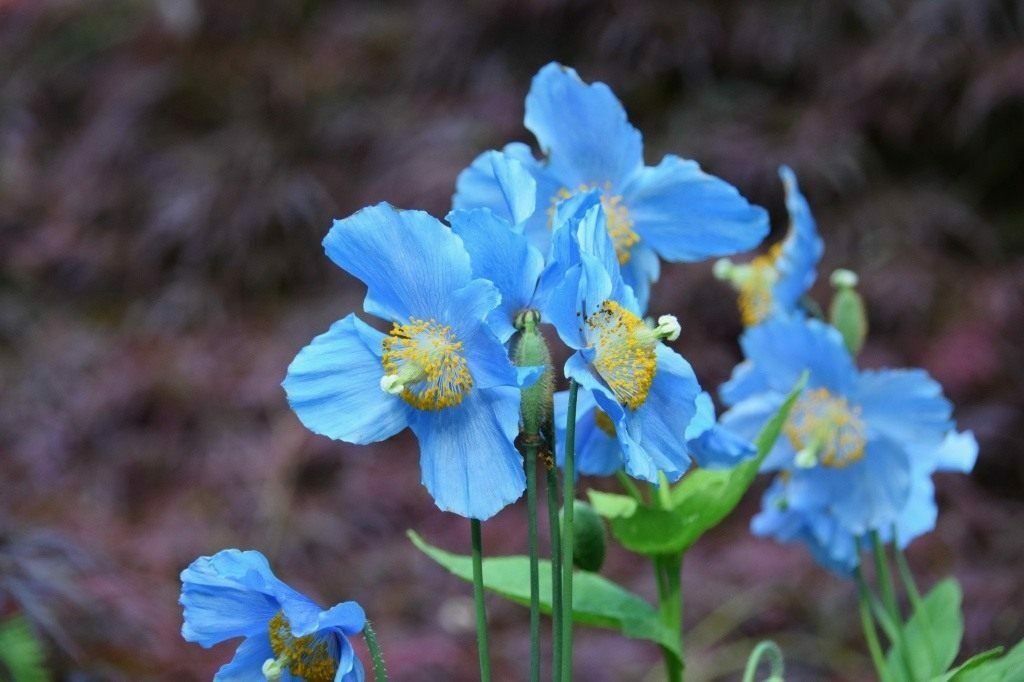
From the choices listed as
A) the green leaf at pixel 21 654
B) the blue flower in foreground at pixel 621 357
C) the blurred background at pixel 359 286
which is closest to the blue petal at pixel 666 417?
the blue flower in foreground at pixel 621 357

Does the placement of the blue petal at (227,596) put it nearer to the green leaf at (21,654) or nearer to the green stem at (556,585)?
the green stem at (556,585)

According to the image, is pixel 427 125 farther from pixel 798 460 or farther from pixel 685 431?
pixel 685 431

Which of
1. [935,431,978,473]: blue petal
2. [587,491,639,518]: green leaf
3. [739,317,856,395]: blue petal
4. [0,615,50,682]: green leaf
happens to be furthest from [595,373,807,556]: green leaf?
[0,615,50,682]: green leaf

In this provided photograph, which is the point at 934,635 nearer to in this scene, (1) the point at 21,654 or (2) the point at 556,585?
(2) the point at 556,585

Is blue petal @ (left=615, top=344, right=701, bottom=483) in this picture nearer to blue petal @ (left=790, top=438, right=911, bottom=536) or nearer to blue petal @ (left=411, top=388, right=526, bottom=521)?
blue petal @ (left=411, top=388, right=526, bottom=521)

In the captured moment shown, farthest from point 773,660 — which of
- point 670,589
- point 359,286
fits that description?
point 359,286

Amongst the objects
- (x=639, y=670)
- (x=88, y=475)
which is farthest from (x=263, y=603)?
(x=88, y=475)
